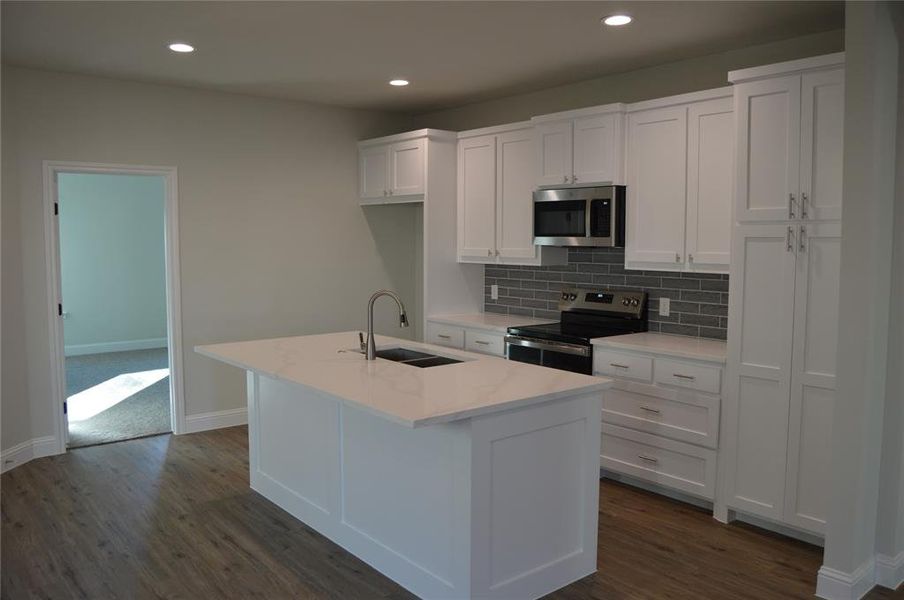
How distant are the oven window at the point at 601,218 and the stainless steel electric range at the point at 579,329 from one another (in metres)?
0.53

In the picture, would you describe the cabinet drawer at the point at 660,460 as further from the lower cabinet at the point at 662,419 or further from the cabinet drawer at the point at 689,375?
the cabinet drawer at the point at 689,375

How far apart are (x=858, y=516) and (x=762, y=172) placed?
1.62 m

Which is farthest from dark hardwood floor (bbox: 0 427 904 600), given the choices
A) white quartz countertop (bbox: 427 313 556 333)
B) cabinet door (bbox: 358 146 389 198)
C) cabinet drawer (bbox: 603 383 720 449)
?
cabinet door (bbox: 358 146 389 198)

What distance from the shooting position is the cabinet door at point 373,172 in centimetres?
592

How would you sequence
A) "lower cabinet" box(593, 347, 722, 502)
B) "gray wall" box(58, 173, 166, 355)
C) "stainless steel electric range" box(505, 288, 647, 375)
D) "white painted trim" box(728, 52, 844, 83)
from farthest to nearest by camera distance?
"gray wall" box(58, 173, 166, 355), "stainless steel electric range" box(505, 288, 647, 375), "lower cabinet" box(593, 347, 722, 502), "white painted trim" box(728, 52, 844, 83)

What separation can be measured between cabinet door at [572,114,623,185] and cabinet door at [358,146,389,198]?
6.12ft

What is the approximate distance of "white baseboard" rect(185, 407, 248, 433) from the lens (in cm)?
547

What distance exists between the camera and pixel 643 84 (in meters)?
4.64

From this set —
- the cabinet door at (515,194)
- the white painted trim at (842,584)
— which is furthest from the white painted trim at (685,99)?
the white painted trim at (842,584)

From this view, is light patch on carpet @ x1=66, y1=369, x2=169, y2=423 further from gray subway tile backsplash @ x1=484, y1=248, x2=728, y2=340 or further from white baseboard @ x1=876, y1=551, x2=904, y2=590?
white baseboard @ x1=876, y1=551, x2=904, y2=590

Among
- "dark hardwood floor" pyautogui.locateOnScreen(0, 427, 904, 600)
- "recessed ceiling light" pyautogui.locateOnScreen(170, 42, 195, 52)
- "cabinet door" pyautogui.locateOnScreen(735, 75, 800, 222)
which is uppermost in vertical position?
"recessed ceiling light" pyautogui.locateOnScreen(170, 42, 195, 52)

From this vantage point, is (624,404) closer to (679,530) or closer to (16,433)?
(679,530)

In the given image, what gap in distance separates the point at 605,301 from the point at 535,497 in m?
2.24

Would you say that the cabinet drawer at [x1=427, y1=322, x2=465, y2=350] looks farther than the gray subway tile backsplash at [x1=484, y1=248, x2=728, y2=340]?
Yes
